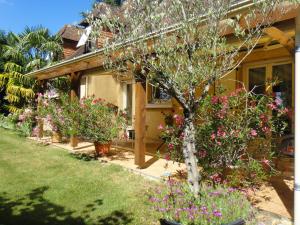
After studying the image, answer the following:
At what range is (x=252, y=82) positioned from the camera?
33.3 ft

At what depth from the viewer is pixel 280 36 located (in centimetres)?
535

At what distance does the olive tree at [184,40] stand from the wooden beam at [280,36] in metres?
0.67

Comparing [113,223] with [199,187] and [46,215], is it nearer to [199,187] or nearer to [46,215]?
[46,215]

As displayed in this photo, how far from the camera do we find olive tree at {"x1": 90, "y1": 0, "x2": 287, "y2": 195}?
3.88 meters

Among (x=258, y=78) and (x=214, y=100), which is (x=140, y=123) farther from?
(x=258, y=78)

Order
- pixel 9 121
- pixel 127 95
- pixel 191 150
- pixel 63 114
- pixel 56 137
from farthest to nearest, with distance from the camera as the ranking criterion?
1. pixel 9 121
2. pixel 127 95
3. pixel 56 137
4. pixel 63 114
5. pixel 191 150

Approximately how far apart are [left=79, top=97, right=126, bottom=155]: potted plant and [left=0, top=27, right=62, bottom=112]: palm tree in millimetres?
9137

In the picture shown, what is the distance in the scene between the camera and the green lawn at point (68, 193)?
17.2ft

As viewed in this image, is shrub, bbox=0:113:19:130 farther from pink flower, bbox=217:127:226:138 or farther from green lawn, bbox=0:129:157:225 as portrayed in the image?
pink flower, bbox=217:127:226:138

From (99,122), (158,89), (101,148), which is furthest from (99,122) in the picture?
(158,89)

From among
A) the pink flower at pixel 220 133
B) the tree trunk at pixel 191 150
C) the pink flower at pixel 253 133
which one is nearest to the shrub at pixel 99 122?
the pink flower at pixel 220 133

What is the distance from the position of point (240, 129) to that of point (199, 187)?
1492mm

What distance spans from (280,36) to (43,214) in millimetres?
5078

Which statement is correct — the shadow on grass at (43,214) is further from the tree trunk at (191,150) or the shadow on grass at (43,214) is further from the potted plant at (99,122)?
the potted plant at (99,122)
